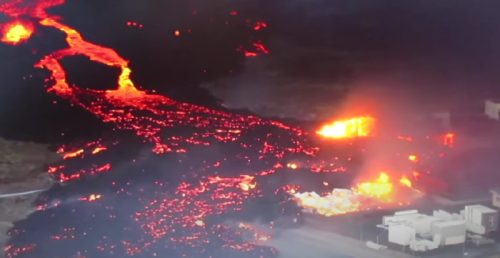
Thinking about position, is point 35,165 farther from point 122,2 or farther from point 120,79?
point 122,2

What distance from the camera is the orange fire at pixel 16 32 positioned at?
525 centimetres

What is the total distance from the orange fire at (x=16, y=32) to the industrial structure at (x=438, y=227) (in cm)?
374

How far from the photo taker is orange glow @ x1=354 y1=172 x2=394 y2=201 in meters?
3.69

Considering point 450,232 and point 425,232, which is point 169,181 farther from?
point 450,232

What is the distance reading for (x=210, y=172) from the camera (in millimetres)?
3820

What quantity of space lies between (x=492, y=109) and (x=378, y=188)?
134cm

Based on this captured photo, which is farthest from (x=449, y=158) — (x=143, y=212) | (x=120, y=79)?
(x=120, y=79)

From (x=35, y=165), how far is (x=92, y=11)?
2319 mm

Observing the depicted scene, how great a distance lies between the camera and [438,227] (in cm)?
322

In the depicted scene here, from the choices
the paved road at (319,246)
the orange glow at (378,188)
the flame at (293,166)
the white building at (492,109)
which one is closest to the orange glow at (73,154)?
the flame at (293,166)

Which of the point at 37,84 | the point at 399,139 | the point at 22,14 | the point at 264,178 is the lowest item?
the point at 264,178

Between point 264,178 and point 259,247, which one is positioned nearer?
point 259,247

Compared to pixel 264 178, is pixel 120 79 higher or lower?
higher

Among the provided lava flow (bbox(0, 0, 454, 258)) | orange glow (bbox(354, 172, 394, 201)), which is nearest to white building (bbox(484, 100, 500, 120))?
lava flow (bbox(0, 0, 454, 258))
